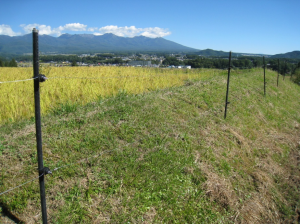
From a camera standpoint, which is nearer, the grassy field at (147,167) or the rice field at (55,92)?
the grassy field at (147,167)

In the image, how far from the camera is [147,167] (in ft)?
11.6

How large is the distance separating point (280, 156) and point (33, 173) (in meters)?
5.48

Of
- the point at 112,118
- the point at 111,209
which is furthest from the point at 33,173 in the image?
the point at 112,118

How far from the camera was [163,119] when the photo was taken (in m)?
4.99

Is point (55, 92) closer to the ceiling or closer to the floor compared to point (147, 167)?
closer to the ceiling

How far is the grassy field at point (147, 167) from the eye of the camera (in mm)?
2785

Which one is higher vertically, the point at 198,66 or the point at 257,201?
the point at 198,66

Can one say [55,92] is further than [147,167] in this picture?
Yes

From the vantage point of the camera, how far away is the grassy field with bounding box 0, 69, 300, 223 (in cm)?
279

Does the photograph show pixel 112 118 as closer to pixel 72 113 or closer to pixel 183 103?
pixel 72 113

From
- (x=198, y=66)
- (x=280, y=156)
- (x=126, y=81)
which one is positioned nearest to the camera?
(x=280, y=156)

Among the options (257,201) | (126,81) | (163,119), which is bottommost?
(257,201)

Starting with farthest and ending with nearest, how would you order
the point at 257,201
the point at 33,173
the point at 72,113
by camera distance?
the point at 72,113
the point at 257,201
the point at 33,173

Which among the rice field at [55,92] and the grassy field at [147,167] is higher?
the rice field at [55,92]
